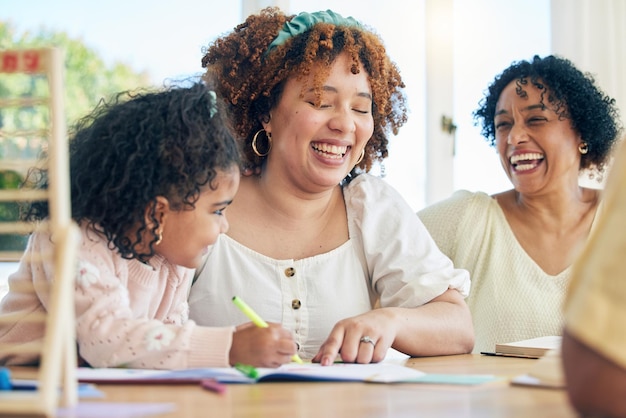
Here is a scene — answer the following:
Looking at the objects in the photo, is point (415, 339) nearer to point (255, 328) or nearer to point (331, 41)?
point (255, 328)

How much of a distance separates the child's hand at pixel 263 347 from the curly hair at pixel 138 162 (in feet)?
0.82

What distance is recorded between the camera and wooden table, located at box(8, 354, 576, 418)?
1.00m

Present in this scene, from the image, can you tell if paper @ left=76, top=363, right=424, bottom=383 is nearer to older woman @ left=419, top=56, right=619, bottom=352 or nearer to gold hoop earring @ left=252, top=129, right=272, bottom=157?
gold hoop earring @ left=252, top=129, right=272, bottom=157

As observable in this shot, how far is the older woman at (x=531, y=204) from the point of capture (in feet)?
8.80

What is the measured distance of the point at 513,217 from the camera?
2.86m

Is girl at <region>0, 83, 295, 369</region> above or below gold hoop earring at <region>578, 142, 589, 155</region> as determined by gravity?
below

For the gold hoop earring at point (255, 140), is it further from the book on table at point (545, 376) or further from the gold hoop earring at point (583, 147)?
the gold hoop earring at point (583, 147)

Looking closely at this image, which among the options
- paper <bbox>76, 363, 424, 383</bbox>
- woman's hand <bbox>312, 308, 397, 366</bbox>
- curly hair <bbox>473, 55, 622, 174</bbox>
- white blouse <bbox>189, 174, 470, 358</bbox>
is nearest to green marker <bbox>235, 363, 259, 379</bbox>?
paper <bbox>76, 363, 424, 383</bbox>

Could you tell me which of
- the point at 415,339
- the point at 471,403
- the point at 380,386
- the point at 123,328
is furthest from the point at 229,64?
the point at 471,403

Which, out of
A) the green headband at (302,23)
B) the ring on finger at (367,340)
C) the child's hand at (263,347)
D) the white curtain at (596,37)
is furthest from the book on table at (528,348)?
the white curtain at (596,37)

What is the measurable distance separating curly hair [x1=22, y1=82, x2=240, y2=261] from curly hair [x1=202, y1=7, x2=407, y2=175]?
0.55 meters

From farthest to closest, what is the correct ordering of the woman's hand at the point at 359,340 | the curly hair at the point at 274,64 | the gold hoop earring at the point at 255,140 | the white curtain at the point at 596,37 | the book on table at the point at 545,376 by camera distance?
the white curtain at the point at 596,37, the gold hoop earring at the point at 255,140, the curly hair at the point at 274,64, the woman's hand at the point at 359,340, the book on table at the point at 545,376

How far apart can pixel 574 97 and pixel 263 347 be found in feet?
5.86

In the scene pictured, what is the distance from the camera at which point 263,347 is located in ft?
4.63
